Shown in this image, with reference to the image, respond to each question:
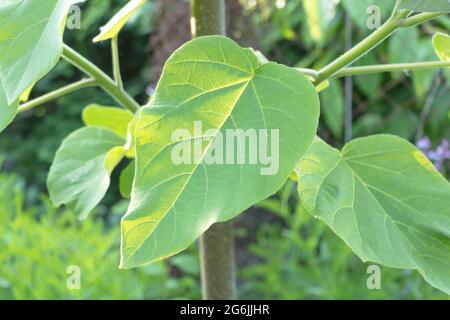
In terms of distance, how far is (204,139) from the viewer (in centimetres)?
40

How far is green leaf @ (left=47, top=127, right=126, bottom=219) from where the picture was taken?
0.58 metres

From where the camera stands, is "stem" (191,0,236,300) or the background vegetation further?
the background vegetation

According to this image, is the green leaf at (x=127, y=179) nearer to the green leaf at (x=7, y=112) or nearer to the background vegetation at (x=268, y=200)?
the green leaf at (x=7, y=112)

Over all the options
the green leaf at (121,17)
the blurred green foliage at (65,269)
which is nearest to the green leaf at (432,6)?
the green leaf at (121,17)

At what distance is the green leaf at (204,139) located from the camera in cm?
37

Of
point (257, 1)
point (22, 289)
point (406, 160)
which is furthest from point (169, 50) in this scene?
point (406, 160)

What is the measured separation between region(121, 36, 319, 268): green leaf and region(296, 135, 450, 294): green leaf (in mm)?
57

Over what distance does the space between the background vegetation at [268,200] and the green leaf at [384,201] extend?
59cm

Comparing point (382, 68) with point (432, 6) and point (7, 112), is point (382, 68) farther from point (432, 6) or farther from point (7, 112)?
point (7, 112)

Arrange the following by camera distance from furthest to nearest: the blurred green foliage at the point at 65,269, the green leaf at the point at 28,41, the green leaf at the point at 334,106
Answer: the green leaf at the point at 334,106
the blurred green foliage at the point at 65,269
the green leaf at the point at 28,41

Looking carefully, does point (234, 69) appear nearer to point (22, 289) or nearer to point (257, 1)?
point (22, 289)

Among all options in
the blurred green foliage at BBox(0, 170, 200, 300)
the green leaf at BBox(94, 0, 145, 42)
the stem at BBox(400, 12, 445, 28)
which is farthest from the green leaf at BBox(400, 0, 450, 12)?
the blurred green foliage at BBox(0, 170, 200, 300)

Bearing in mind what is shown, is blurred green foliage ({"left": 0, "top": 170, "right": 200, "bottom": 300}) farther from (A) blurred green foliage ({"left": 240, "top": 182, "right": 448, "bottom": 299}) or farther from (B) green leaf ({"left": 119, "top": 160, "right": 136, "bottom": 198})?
(B) green leaf ({"left": 119, "top": 160, "right": 136, "bottom": 198})
